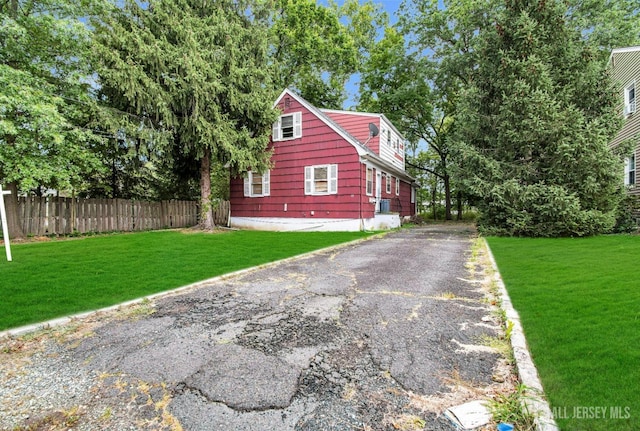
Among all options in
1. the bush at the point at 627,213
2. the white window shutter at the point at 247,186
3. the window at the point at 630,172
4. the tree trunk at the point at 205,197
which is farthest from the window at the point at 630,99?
the tree trunk at the point at 205,197

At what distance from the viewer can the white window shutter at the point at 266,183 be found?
15.8 meters

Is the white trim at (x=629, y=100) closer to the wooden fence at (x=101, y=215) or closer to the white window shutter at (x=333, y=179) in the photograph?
the white window shutter at (x=333, y=179)

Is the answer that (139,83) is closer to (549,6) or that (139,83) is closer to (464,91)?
(464,91)

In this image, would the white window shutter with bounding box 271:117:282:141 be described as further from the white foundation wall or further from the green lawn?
the green lawn

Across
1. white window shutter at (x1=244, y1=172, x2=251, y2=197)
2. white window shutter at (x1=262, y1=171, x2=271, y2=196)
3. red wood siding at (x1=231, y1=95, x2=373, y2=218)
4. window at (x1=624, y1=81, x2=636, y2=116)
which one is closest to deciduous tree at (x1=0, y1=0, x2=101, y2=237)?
white window shutter at (x1=244, y1=172, x2=251, y2=197)

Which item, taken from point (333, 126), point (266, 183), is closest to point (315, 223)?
point (266, 183)

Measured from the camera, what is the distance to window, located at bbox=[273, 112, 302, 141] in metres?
14.9

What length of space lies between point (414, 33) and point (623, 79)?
13222 mm

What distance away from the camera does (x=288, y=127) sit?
15.3 meters

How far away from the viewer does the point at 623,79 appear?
13.8 meters

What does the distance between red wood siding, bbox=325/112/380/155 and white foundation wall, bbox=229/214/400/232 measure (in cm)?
393

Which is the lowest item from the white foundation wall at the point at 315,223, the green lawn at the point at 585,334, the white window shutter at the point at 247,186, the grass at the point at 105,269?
the grass at the point at 105,269

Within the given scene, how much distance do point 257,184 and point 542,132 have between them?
12208 millimetres

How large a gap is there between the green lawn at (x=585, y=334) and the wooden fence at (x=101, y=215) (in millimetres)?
14559
